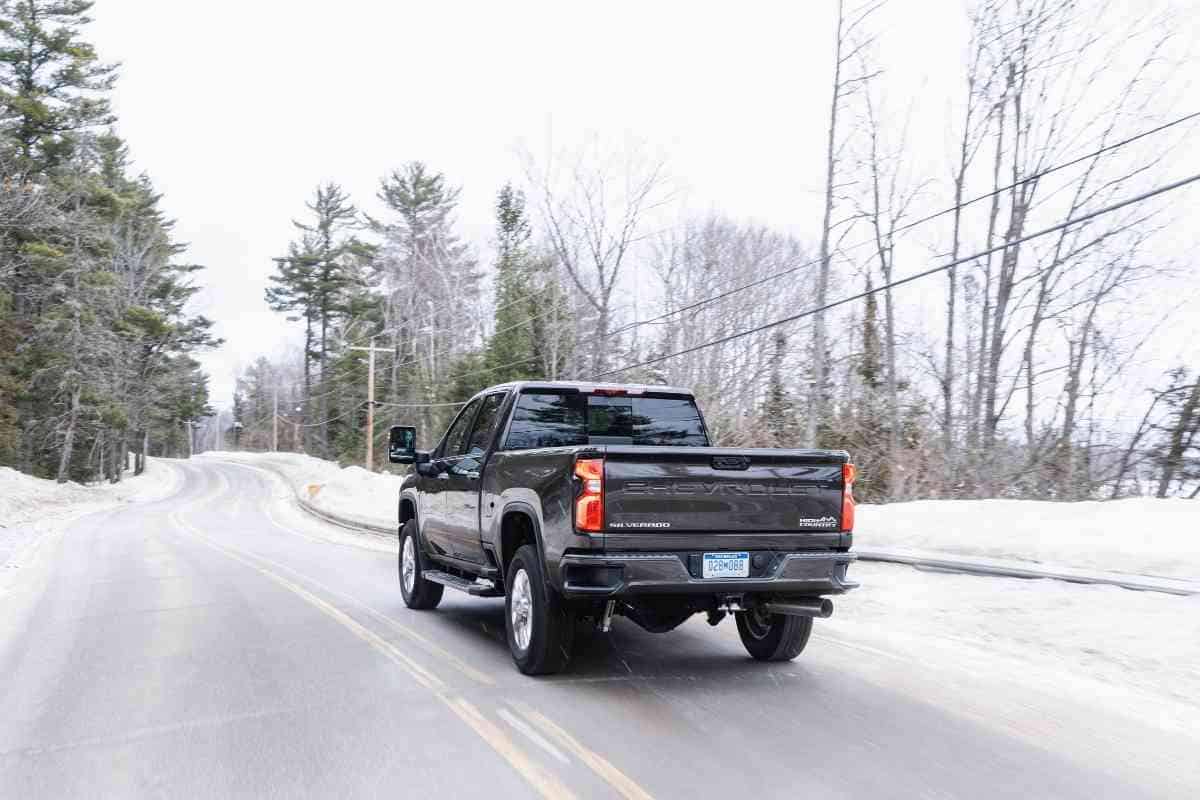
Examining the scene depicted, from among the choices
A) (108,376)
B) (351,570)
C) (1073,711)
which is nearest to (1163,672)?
(1073,711)

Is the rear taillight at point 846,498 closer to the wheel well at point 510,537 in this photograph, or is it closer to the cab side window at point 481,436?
the wheel well at point 510,537

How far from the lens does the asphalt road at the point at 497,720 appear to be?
450cm

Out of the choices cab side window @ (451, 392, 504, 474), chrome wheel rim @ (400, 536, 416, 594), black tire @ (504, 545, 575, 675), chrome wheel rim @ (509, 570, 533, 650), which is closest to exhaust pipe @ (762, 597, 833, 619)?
black tire @ (504, 545, 575, 675)

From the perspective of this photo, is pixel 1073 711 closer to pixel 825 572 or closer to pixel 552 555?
pixel 825 572

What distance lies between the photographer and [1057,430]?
17094 mm

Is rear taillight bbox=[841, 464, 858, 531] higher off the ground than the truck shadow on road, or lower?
higher

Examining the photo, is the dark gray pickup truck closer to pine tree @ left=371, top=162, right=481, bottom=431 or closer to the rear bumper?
the rear bumper

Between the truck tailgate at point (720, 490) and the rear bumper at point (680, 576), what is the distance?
0.58ft

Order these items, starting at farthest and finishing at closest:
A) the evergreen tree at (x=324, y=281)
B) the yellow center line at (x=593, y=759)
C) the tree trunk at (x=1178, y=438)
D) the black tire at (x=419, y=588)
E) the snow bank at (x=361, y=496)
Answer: the evergreen tree at (x=324, y=281), the snow bank at (x=361, y=496), the tree trunk at (x=1178, y=438), the black tire at (x=419, y=588), the yellow center line at (x=593, y=759)

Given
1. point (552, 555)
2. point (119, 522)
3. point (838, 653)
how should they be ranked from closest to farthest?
point (552, 555)
point (838, 653)
point (119, 522)

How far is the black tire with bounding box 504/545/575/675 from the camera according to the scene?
643 cm

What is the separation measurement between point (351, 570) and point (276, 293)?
75.3m

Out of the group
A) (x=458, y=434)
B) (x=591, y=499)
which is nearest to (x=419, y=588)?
(x=458, y=434)

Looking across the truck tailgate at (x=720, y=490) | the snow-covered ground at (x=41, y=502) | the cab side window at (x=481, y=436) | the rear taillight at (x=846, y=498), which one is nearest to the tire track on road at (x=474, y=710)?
the truck tailgate at (x=720, y=490)
